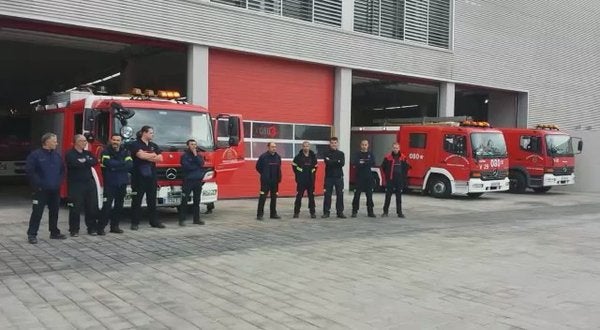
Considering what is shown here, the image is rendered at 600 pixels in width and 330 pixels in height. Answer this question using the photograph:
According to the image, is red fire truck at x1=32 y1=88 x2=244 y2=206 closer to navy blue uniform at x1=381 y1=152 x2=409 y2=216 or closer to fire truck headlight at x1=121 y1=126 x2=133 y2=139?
fire truck headlight at x1=121 y1=126 x2=133 y2=139

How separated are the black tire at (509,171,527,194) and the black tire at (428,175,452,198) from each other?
4.37 m

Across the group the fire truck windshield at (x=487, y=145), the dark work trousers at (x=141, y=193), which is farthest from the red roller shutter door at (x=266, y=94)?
the dark work trousers at (x=141, y=193)

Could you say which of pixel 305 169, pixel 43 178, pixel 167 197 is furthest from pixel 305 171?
pixel 43 178

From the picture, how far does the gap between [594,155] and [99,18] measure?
21.0 meters

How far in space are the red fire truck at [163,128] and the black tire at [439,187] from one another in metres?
8.70

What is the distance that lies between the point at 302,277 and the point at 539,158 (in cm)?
1718

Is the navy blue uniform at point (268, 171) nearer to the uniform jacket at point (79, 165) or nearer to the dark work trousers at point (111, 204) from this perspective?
the dark work trousers at point (111, 204)

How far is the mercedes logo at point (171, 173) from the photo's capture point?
10938mm

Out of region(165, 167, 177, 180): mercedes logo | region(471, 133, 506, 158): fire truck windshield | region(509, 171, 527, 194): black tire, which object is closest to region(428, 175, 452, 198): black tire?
region(471, 133, 506, 158): fire truck windshield

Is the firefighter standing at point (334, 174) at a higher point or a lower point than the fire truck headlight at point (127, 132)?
lower

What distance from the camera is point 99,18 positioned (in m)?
14.3

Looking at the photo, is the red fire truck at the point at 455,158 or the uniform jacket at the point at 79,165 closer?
the uniform jacket at the point at 79,165

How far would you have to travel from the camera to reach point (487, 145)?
61.7 ft

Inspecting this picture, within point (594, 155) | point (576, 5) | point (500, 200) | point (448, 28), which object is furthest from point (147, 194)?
point (576, 5)
